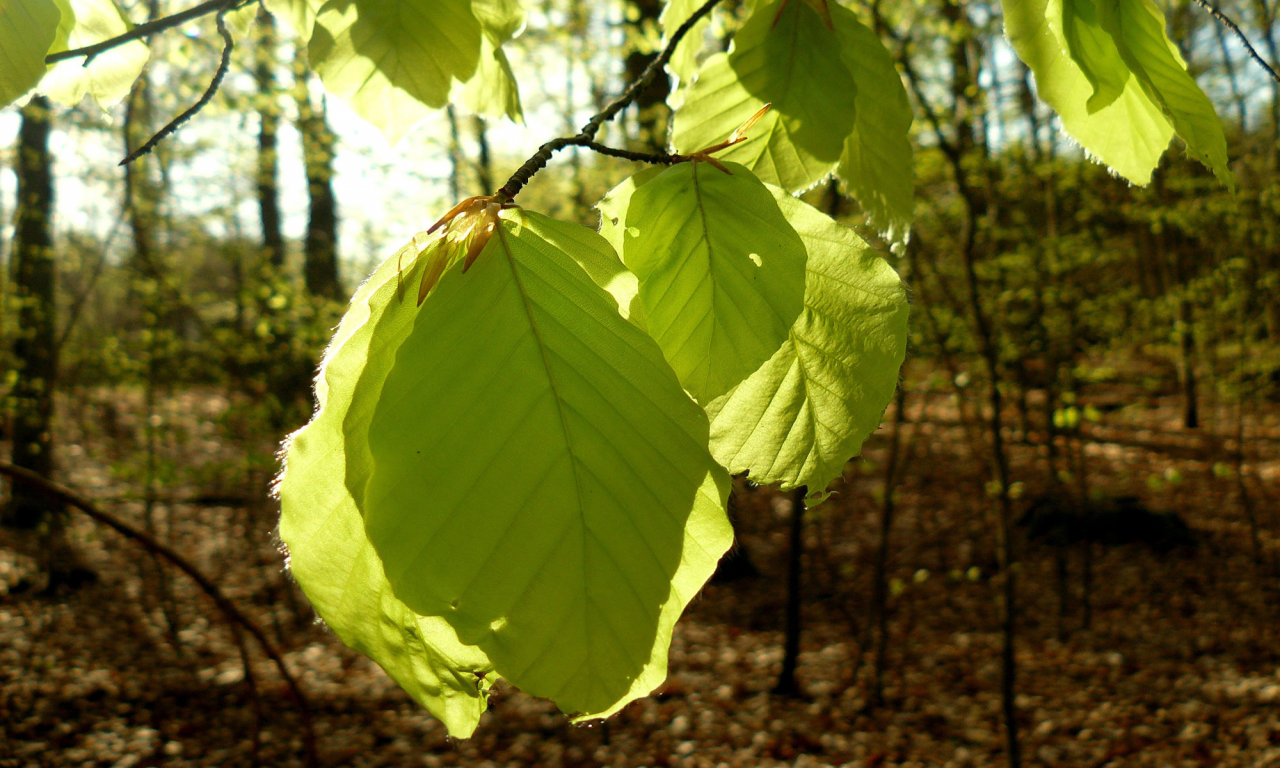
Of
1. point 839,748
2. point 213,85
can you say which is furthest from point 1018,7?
point 839,748

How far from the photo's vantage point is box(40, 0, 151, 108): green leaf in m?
0.93

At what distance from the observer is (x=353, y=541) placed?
0.39 m

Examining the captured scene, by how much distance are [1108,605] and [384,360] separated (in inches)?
258

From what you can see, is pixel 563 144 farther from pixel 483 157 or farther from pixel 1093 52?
pixel 483 157

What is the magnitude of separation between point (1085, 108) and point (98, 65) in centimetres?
114

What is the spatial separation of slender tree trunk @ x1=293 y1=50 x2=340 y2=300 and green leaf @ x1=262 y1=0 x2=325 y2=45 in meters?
4.34

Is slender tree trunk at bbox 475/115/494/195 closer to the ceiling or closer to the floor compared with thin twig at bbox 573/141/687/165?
closer to the ceiling

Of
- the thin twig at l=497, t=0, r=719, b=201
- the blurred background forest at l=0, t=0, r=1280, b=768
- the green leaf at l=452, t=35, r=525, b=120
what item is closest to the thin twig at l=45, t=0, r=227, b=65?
the green leaf at l=452, t=35, r=525, b=120

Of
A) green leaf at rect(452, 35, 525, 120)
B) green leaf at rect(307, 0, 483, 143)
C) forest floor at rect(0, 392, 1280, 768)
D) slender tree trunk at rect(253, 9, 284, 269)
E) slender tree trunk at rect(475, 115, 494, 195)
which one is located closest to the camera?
green leaf at rect(307, 0, 483, 143)

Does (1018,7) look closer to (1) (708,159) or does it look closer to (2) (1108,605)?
(1) (708,159)

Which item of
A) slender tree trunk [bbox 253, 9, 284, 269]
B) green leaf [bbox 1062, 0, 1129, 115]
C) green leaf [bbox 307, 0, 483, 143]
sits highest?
slender tree trunk [bbox 253, 9, 284, 269]

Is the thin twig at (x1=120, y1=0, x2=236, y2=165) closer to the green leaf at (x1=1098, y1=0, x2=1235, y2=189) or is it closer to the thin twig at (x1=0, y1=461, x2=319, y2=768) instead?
the thin twig at (x1=0, y1=461, x2=319, y2=768)

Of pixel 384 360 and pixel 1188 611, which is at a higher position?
pixel 384 360

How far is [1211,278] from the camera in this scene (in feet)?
17.2
